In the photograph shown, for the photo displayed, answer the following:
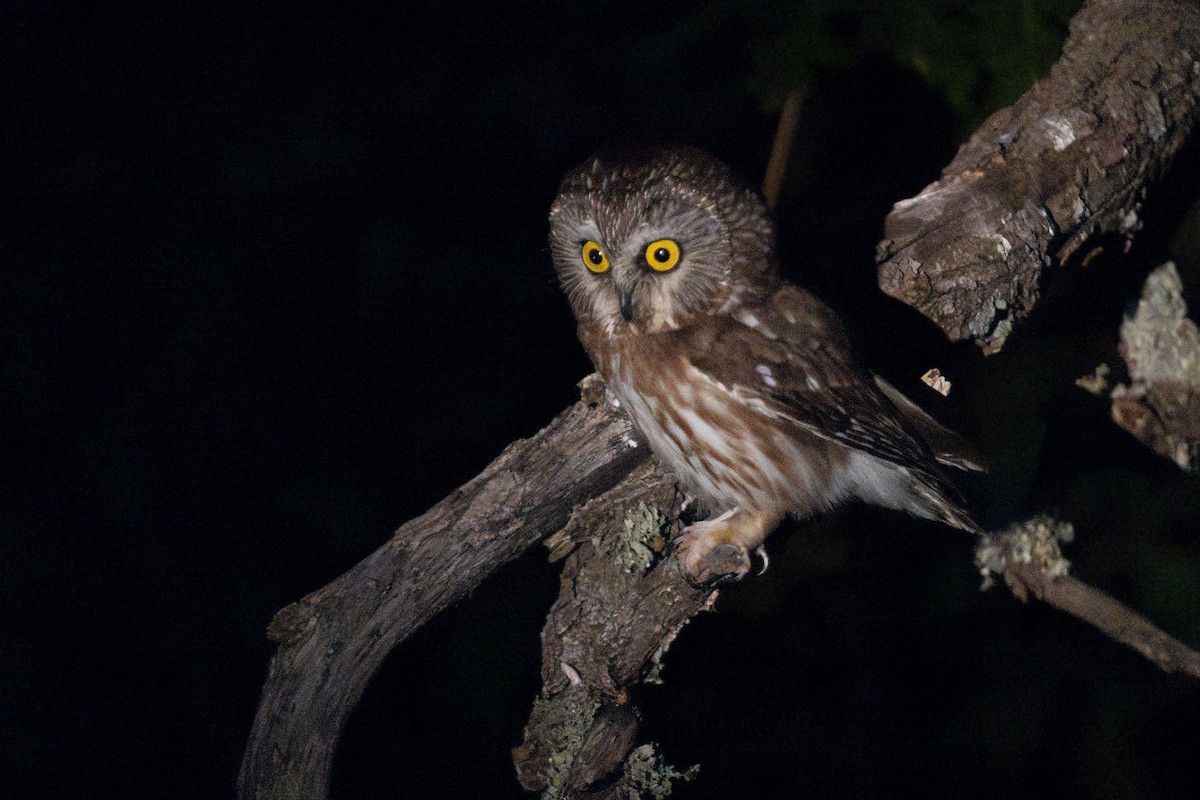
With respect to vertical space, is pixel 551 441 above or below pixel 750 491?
above

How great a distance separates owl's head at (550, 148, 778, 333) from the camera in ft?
7.66

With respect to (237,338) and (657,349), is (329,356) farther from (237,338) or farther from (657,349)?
(657,349)

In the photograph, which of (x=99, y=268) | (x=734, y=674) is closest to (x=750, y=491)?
(x=734, y=674)

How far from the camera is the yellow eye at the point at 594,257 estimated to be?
2.48 metres

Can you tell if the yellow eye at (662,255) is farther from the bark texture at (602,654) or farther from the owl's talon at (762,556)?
the owl's talon at (762,556)

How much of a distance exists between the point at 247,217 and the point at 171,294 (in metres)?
0.31

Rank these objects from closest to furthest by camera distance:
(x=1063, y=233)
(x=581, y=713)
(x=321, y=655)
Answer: (x=321, y=655)
(x=581, y=713)
(x=1063, y=233)

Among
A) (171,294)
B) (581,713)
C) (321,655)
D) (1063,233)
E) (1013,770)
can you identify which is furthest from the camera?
(1013,770)

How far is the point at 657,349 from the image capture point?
2.53 metres

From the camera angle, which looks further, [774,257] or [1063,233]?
[1063,233]

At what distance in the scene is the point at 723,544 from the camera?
245 cm

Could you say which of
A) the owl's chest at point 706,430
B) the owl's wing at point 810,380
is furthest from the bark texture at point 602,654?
the owl's wing at point 810,380

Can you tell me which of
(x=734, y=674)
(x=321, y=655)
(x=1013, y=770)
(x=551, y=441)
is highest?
(x=551, y=441)

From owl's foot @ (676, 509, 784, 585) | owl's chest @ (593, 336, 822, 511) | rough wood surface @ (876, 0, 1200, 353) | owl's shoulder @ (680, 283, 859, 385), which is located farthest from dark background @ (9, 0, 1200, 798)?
owl's foot @ (676, 509, 784, 585)
